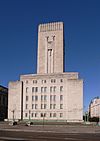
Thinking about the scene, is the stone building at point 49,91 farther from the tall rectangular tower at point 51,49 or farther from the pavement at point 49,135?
the pavement at point 49,135

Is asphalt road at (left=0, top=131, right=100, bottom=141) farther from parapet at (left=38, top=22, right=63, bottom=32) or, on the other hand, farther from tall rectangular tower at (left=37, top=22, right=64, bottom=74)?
parapet at (left=38, top=22, right=63, bottom=32)

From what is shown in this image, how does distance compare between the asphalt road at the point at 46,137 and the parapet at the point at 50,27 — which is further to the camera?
the parapet at the point at 50,27

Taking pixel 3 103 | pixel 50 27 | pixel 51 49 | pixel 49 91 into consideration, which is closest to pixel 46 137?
pixel 49 91

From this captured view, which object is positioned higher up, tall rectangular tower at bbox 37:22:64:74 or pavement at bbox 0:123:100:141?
tall rectangular tower at bbox 37:22:64:74

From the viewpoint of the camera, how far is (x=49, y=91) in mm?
133500

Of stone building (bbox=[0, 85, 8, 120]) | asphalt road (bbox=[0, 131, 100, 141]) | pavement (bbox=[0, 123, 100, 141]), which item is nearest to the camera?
A: asphalt road (bbox=[0, 131, 100, 141])

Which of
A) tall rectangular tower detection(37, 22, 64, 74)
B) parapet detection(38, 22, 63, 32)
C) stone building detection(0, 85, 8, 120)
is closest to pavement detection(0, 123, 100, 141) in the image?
tall rectangular tower detection(37, 22, 64, 74)

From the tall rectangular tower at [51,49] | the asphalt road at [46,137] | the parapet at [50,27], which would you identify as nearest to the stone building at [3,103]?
the tall rectangular tower at [51,49]

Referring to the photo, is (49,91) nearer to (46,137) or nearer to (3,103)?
(3,103)

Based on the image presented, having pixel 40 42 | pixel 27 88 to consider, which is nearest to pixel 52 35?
pixel 40 42

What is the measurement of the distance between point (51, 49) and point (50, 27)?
11664mm

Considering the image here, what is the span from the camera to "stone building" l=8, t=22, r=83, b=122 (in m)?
130

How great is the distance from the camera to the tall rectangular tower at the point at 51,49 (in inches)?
5487

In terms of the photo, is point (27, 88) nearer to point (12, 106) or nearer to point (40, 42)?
point (12, 106)
